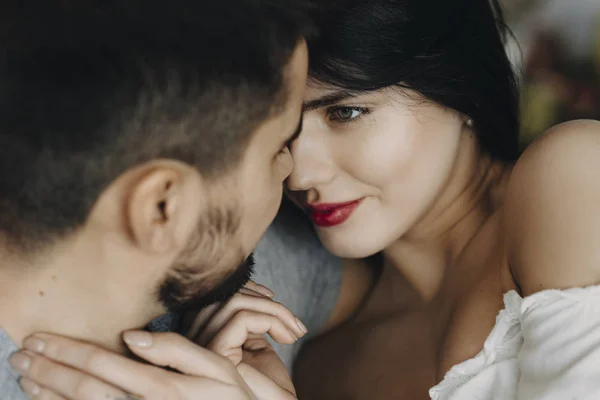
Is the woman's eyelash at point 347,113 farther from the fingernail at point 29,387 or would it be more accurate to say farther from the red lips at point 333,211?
the fingernail at point 29,387

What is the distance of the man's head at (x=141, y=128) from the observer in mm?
663

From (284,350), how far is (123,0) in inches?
27.6

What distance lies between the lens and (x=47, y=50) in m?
0.65

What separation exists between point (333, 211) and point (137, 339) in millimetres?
414

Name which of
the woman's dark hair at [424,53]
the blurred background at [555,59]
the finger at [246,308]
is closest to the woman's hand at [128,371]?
the finger at [246,308]

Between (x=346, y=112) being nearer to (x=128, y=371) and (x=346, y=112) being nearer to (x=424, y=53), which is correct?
(x=424, y=53)

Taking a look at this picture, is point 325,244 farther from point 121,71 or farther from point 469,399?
point 121,71

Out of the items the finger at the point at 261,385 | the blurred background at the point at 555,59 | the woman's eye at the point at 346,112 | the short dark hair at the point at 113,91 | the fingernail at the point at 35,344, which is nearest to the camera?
the short dark hair at the point at 113,91

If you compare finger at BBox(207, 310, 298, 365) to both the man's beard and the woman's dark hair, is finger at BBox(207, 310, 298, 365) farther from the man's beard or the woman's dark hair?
the woman's dark hair

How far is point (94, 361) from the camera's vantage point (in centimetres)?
77

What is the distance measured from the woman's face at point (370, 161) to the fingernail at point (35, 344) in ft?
1.44

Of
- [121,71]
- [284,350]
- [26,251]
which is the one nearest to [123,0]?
[121,71]

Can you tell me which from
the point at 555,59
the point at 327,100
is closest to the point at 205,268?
the point at 327,100

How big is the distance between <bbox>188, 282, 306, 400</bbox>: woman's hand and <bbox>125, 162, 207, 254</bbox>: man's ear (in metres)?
0.22
